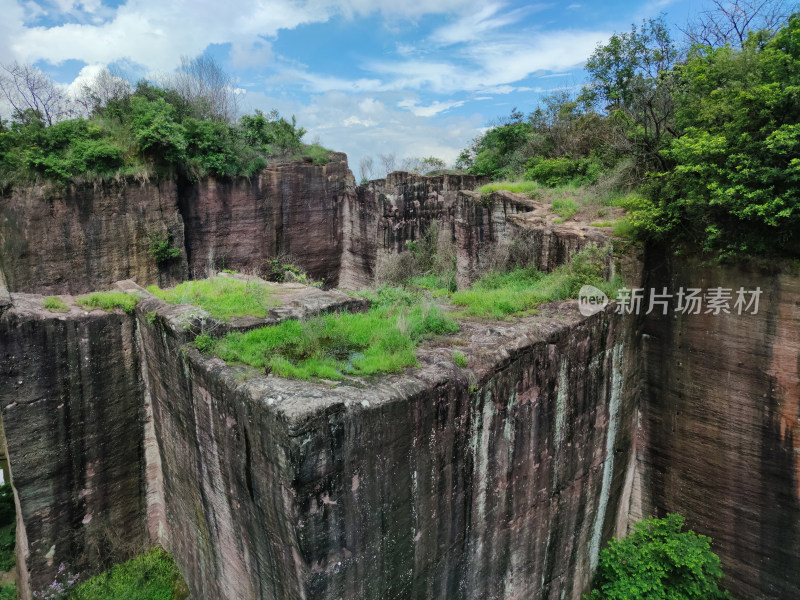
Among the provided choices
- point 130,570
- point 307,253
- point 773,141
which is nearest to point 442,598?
point 130,570

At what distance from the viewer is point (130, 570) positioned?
24.4ft

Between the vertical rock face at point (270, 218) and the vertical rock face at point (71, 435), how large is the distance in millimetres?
9132

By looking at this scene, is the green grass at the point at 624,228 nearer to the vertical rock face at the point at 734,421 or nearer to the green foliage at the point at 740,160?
the green foliage at the point at 740,160

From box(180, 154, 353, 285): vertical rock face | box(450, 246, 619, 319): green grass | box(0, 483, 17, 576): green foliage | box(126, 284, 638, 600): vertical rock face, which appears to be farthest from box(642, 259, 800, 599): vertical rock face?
box(180, 154, 353, 285): vertical rock face

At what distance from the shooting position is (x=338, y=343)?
212 inches

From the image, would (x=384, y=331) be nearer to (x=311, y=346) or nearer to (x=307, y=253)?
(x=311, y=346)

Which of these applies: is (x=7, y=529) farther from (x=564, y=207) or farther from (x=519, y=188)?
(x=519, y=188)

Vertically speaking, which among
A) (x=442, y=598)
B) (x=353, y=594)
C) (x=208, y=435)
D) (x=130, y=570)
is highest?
(x=208, y=435)

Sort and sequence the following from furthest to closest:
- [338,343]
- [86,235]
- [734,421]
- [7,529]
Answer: [86,235] → [7,529] → [734,421] → [338,343]

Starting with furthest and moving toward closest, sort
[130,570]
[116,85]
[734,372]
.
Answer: [116,85] → [130,570] → [734,372]

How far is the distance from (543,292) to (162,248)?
1168 centimetres

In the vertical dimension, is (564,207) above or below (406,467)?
above

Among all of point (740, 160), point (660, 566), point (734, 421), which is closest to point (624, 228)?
point (740, 160)

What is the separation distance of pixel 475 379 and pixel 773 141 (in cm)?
422
